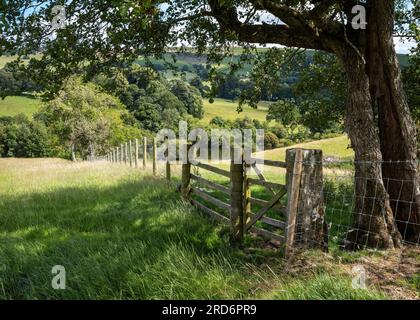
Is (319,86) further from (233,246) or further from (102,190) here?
(233,246)

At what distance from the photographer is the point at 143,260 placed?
18.5 feet

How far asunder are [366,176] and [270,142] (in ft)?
236

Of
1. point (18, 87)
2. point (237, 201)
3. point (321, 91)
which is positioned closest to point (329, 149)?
point (321, 91)

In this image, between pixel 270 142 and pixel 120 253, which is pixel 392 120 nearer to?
pixel 120 253

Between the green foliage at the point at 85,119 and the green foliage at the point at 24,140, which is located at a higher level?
the green foliage at the point at 85,119

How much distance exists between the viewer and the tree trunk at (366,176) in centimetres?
710

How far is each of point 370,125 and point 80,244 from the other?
17.4 feet

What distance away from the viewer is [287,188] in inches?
256

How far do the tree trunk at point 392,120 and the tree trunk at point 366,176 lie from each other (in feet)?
1.69

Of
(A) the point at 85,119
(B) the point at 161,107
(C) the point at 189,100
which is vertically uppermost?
(C) the point at 189,100

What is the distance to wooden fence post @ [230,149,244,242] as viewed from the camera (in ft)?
24.9

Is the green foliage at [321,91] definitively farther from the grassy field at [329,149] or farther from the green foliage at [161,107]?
the green foliage at [161,107]

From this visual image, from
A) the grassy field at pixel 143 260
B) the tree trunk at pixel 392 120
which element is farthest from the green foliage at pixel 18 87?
the tree trunk at pixel 392 120
